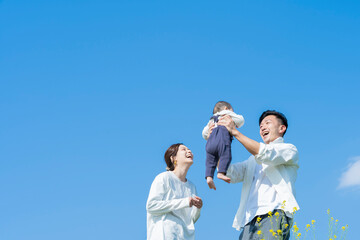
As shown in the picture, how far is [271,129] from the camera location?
586cm

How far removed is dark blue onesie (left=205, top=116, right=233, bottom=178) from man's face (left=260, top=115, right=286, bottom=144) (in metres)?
0.46

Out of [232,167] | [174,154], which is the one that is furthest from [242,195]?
[174,154]

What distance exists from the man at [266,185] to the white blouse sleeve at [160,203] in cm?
96

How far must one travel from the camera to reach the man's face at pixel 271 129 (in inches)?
230

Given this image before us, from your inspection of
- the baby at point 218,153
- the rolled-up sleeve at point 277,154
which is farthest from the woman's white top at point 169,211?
the rolled-up sleeve at point 277,154

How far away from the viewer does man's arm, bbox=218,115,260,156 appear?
527 centimetres

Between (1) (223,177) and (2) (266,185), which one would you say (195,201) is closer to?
(1) (223,177)

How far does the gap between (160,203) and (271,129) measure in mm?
1725

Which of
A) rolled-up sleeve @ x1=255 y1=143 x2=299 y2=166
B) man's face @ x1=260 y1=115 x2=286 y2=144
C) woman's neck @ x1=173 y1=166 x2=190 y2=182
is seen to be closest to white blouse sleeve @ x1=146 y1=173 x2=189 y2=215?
woman's neck @ x1=173 y1=166 x2=190 y2=182

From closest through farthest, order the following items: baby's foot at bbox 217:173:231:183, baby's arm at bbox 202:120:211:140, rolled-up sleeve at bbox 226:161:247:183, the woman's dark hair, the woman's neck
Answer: baby's foot at bbox 217:173:231:183, rolled-up sleeve at bbox 226:161:247:183, baby's arm at bbox 202:120:211:140, the woman's neck, the woman's dark hair

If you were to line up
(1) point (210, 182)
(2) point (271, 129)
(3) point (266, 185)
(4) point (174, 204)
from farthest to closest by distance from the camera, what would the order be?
(4) point (174, 204) < (2) point (271, 129) < (1) point (210, 182) < (3) point (266, 185)

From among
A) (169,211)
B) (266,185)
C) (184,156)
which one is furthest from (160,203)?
(266,185)

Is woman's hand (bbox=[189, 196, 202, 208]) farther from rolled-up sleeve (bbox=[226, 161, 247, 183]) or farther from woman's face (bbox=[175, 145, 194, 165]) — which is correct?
rolled-up sleeve (bbox=[226, 161, 247, 183])

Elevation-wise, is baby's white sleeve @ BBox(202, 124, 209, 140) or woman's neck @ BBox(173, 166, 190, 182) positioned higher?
baby's white sleeve @ BBox(202, 124, 209, 140)
